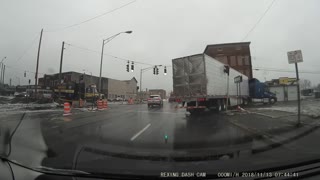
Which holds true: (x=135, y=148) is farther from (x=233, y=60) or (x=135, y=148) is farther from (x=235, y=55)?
(x=235, y=55)

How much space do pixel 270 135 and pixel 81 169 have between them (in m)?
6.70

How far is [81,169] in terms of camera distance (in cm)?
274

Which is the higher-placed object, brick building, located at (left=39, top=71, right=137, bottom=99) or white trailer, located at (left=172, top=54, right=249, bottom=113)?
brick building, located at (left=39, top=71, right=137, bottom=99)

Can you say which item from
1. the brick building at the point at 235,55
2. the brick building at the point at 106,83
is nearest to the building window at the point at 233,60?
the brick building at the point at 235,55

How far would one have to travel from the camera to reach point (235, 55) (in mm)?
59812

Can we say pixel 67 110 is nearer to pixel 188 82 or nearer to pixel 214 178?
pixel 188 82

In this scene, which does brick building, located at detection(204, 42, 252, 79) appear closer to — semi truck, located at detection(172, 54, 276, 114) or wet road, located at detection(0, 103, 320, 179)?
semi truck, located at detection(172, 54, 276, 114)

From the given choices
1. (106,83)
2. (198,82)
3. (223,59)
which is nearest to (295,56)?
(198,82)

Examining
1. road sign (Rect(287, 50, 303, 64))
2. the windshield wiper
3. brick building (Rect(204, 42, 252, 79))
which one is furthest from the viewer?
brick building (Rect(204, 42, 252, 79))

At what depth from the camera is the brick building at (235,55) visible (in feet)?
195

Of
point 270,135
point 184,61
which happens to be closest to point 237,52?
point 184,61

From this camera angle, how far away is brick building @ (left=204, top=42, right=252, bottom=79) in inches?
2335

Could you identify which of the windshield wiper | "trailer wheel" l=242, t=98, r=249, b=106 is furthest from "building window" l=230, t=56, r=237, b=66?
the windshield wiper

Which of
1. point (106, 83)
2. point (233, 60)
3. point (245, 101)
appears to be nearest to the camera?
point (245, 101)
